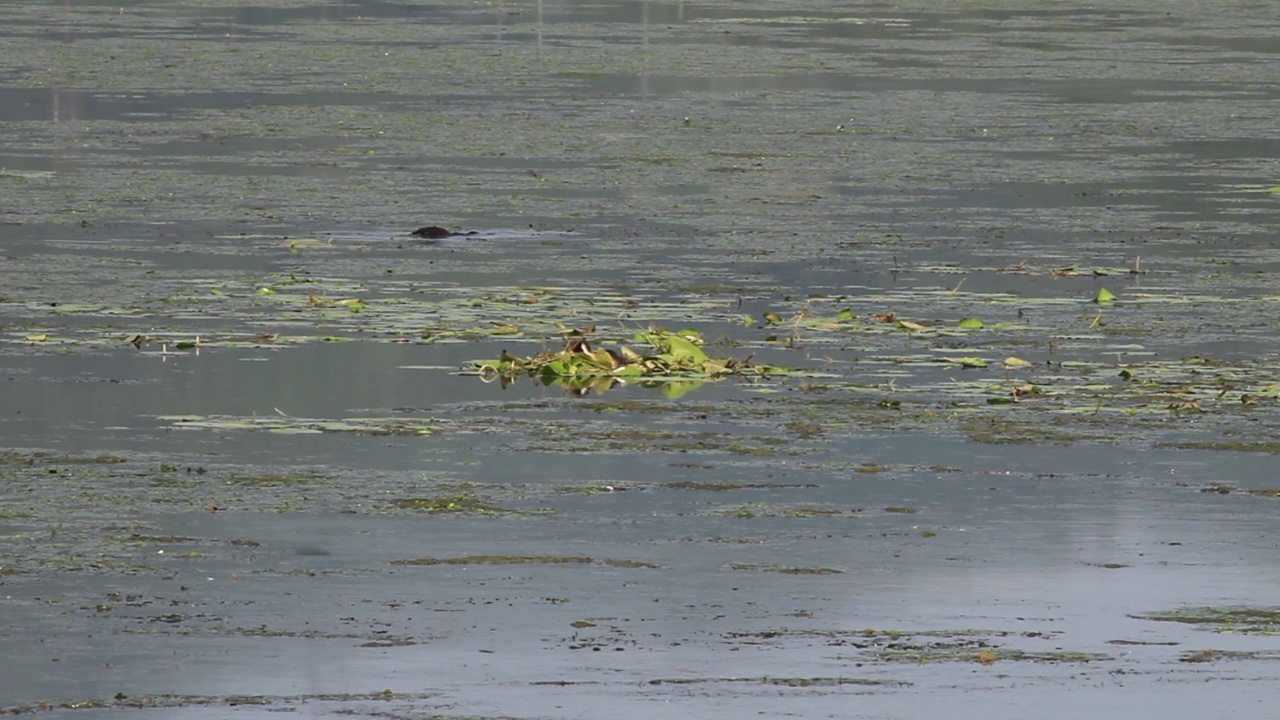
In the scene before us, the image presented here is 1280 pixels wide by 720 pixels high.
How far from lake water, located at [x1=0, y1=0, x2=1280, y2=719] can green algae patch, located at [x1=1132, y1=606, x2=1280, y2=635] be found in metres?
0.02

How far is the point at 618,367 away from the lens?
12516 millimetres

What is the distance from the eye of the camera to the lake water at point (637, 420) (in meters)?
7.66

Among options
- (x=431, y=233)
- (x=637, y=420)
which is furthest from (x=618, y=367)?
(x=431, y=233)

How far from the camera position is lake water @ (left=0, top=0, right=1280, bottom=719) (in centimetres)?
766

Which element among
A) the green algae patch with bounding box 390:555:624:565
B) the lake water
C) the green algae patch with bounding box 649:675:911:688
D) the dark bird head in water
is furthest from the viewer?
the dark bird head in water

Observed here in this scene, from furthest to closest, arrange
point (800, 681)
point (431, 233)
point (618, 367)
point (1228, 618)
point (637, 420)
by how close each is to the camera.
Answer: point (431, 233) < point (618, 367) < point (637, 420) < point (1228, 618) < point (800, 681)

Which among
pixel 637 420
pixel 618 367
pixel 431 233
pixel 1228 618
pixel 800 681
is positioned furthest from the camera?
pixel 431 233

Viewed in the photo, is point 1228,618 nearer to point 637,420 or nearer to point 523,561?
point 523,561

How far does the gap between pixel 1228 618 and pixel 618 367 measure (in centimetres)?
470

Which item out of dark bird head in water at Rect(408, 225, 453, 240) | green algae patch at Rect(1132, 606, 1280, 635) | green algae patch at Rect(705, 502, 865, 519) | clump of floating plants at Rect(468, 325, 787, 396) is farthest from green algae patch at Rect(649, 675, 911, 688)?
dark bird head in water at Rect(408, 225, 453, 240)

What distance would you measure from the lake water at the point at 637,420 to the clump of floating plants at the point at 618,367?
0.12ft

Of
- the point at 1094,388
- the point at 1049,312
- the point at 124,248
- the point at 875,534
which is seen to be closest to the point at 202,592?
the point at 875,534

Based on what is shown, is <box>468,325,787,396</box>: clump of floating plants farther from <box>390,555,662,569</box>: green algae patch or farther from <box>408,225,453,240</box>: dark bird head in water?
<box>408,225,453,240</box>: dark bird head in water

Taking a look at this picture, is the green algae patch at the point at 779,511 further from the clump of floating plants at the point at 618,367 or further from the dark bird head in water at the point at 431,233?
the dark bird head in water at the point at 431,233
